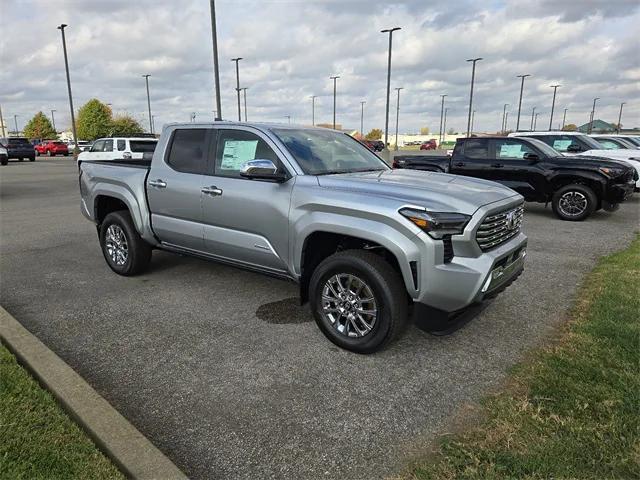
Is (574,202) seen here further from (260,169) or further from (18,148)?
(18,148)

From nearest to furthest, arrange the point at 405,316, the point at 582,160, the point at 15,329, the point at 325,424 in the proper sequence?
the point at 325,424 < the point at 405,316 < the point at 15,329 < the point at 582,160

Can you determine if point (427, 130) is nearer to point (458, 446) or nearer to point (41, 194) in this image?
point (41, 194)

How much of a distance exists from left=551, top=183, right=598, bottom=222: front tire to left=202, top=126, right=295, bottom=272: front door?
7.65 meters

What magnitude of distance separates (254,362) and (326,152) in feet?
6.87

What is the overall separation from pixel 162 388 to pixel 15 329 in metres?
1.58

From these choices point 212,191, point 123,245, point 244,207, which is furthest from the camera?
point 123,245

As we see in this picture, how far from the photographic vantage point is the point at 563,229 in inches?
350

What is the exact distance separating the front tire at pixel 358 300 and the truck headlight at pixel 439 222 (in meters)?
0.43

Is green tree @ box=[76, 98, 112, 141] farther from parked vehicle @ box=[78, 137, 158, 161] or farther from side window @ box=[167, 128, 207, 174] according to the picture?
side window @ box=[167, 128, 207, 174]

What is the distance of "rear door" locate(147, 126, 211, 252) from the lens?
4746 millimetres

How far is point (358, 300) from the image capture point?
3.64m

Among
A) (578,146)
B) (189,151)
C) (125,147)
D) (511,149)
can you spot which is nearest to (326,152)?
(189,151)

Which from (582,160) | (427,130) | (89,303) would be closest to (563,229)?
(582,160)

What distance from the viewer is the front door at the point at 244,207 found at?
13.4 ft
